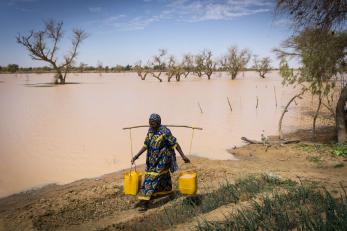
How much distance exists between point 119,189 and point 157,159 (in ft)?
5.57

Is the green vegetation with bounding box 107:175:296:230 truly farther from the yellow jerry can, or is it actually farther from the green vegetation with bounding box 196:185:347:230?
the green vegetation with bounding box 196:185:347:230

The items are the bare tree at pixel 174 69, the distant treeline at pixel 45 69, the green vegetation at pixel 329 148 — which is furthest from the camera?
the distant treeline at pixel 45 69

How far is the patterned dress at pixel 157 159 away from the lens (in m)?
5.12

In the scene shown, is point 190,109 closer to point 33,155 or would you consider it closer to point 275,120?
point 275,120

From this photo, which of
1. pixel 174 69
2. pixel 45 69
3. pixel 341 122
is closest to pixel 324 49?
pixel 341 122

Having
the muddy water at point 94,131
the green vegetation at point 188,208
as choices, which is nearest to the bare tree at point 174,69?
the muddy water at point 94,131

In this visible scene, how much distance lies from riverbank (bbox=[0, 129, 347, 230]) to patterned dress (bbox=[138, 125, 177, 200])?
0.39 meters

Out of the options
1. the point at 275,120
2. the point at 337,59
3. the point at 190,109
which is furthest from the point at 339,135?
the point at 190,109

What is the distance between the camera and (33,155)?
387 inches

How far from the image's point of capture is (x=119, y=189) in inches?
252

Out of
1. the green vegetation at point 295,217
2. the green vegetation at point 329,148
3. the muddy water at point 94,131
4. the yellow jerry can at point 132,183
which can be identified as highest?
the green vegetation at point 295,217

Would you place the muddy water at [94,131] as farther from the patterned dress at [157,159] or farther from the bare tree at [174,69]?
the bare tree at [174,69]

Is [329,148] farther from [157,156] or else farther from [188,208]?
[157,156]

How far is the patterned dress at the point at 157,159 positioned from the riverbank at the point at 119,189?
15.3 inches
